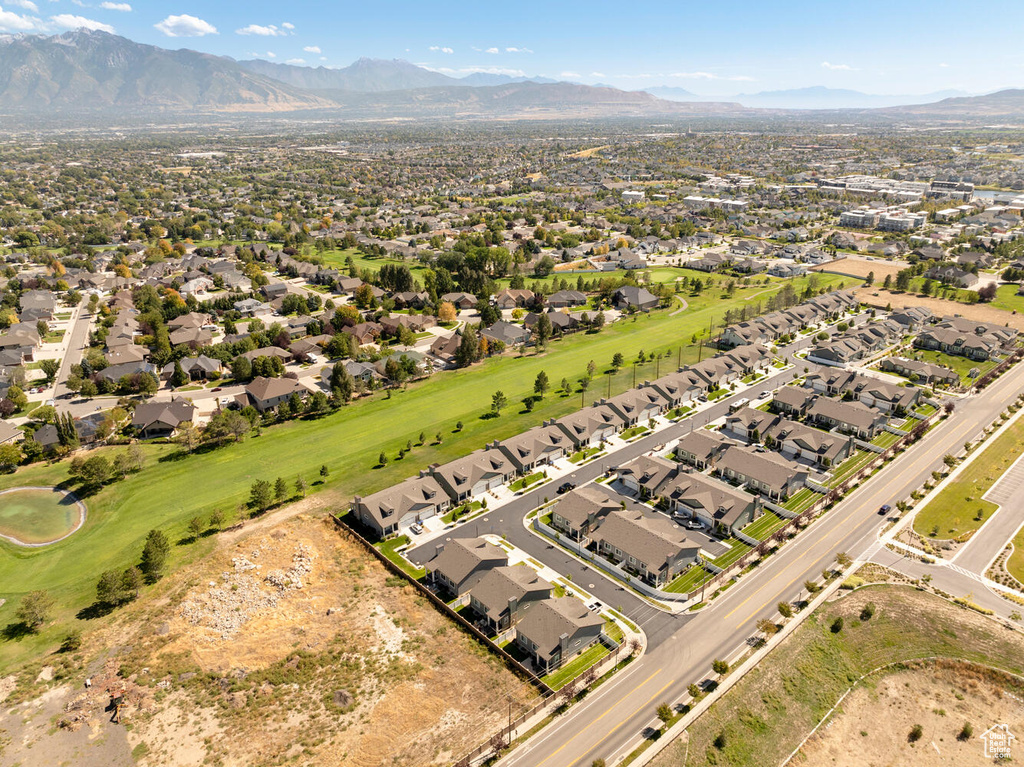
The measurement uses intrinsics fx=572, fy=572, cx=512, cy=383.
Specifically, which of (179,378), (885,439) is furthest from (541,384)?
(179,378)

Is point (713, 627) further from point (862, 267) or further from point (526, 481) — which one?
point (862, 267)

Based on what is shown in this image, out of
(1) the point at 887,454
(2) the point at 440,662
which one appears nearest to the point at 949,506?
(1) the point at 887,454

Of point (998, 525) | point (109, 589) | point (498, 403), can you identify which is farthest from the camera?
point (498, 403)

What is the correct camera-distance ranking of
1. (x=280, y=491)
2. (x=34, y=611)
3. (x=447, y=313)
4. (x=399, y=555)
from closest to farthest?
(x=34, y=611) → (x=399, y=555) → (x=280, y=491) → (x=447, y=313)

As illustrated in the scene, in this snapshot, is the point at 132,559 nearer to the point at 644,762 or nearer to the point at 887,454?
the point at 644,762

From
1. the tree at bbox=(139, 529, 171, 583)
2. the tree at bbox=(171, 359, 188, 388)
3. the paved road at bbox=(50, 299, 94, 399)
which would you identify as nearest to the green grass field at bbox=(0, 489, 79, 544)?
the tree at bbox=(139, 529, 171, 583)

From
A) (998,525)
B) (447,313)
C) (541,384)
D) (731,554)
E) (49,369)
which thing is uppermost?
(447,313)

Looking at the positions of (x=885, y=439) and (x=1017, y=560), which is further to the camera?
(x=885, y=439)
